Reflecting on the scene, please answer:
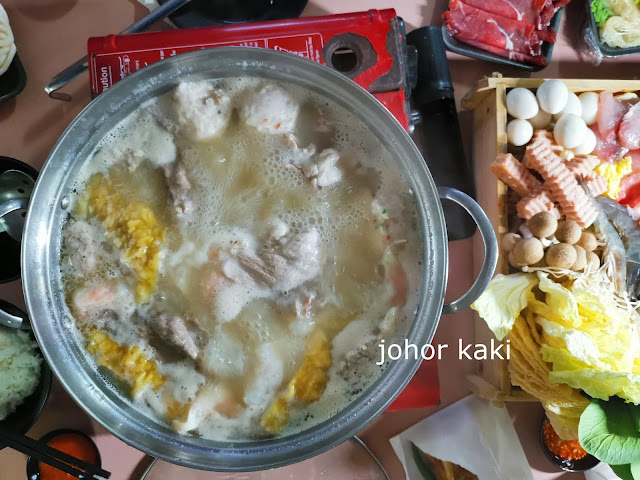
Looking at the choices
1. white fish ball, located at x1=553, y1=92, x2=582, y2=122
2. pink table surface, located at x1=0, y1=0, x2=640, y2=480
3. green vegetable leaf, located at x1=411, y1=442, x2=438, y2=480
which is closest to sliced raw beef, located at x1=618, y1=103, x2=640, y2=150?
white fish ball, located at x1=553, y1=92, x2=582, y2=122

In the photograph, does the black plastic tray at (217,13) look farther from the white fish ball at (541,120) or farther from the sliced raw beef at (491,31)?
the white fish ball at (541,120)

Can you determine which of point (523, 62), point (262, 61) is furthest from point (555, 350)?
point (262, 61)

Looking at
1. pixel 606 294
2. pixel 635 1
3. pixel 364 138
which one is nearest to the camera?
pixel 364 138

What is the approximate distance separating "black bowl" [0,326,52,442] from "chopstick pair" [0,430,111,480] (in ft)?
0.30

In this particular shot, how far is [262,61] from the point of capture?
1.30m

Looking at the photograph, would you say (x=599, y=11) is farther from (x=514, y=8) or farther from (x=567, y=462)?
(x=567, y=462)

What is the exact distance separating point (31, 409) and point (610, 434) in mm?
1670

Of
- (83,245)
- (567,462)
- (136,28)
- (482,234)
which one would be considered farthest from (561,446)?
(136,28)

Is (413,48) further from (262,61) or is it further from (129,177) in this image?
(129,177)

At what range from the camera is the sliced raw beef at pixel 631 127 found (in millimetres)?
1646

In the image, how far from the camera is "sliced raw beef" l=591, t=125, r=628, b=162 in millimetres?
A: 1703

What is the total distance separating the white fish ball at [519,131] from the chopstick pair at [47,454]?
1.53 m

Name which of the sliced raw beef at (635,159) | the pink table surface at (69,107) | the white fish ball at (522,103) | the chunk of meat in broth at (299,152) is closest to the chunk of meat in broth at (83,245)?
the pink table surface at (69,107)

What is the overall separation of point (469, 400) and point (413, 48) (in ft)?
3.85
